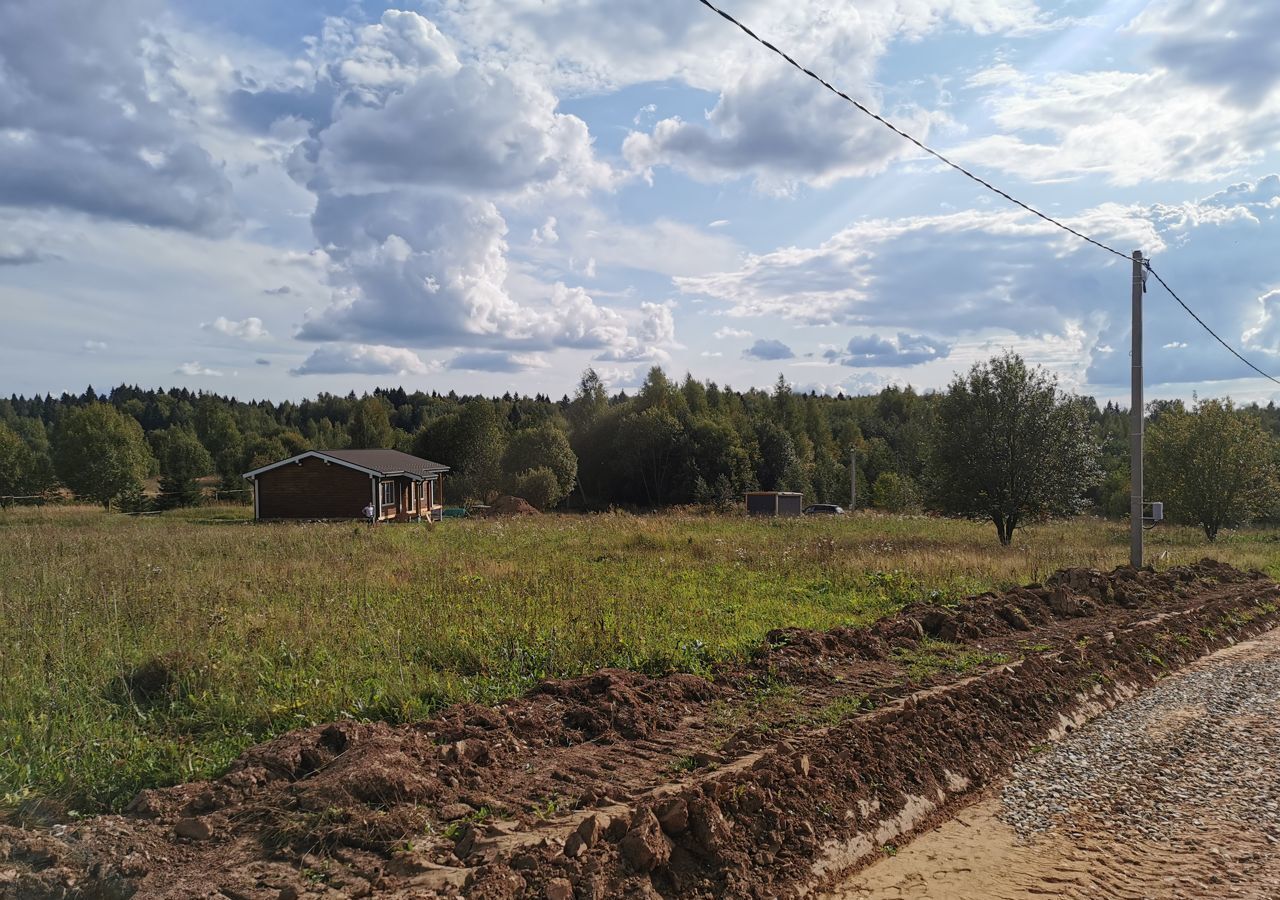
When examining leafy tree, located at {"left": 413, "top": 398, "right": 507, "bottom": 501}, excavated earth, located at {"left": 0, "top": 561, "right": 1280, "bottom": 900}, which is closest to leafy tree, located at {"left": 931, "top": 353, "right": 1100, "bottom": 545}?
excavated earth, located at {"left": 0, "top": 561, "right": 1280, "bottom": 900}

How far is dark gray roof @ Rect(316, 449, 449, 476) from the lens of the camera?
3999 centimetres

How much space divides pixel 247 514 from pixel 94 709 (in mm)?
39895

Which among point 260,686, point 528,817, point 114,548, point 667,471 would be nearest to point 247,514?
point 114,548

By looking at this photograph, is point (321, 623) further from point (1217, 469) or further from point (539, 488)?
point (539, 488)

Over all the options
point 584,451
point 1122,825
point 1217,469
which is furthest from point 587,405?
point 1122,825

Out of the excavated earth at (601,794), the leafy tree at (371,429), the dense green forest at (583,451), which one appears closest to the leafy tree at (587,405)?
the dense green forest at (583,451)

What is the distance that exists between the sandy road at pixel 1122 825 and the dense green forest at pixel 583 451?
35.4m

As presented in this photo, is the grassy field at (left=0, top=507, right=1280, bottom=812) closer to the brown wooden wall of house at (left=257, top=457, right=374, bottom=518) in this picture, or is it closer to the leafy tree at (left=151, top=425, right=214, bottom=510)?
the brown wooden wall of house at (left=257, top=457, right=374, bottom=518)

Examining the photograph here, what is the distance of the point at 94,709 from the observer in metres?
6.24

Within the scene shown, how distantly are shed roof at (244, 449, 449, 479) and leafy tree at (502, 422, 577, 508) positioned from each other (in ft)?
34.3

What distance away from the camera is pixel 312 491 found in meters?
39.8

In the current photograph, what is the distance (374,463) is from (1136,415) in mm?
33712

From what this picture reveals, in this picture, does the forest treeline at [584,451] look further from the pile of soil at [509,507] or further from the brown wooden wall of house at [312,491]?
the brown wooden wall of house at [312,491]

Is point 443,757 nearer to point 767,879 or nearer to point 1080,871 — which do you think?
point 767,879
